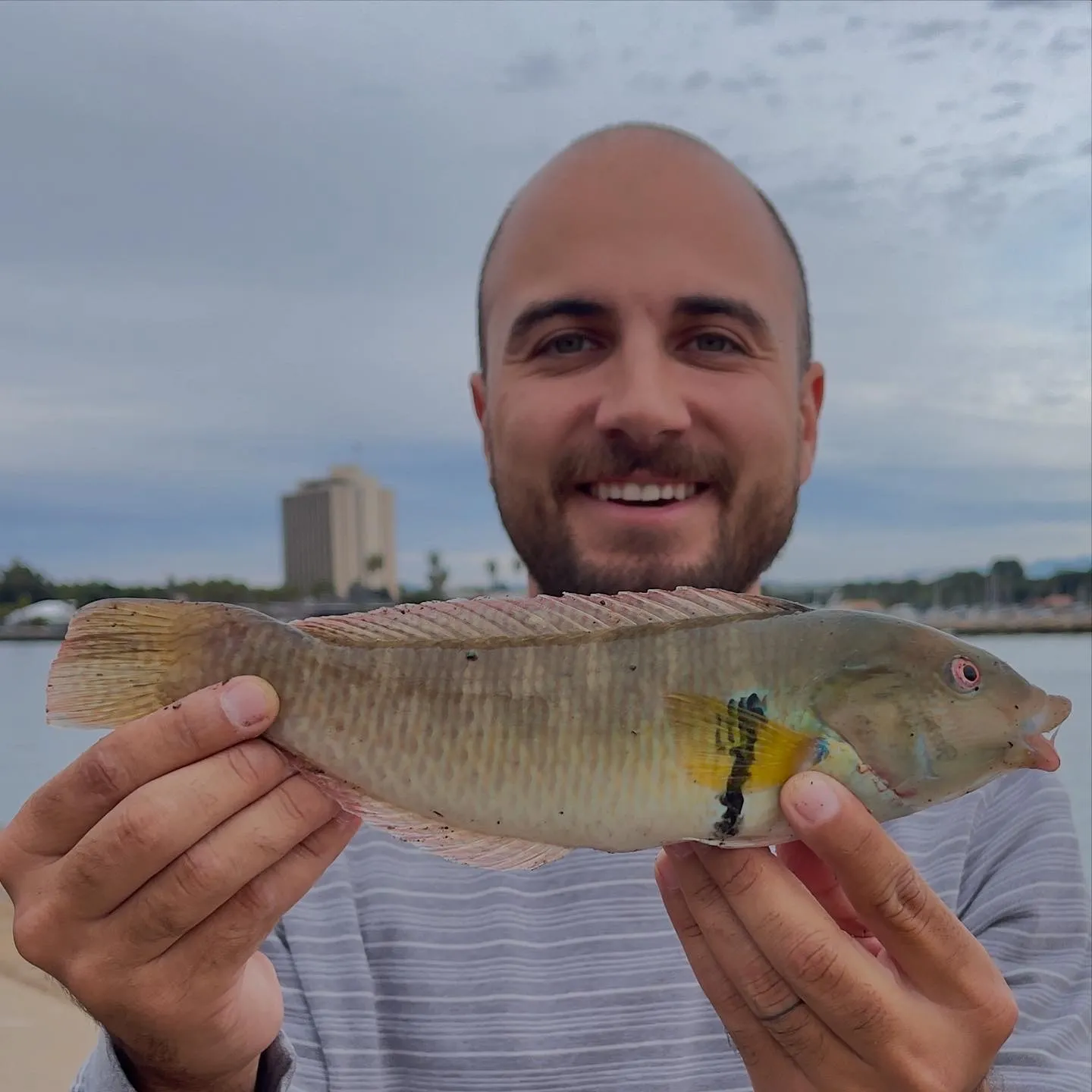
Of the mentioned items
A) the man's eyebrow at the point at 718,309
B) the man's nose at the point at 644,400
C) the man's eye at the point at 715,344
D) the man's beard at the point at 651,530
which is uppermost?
the man's eyebrow at the point at 718,309

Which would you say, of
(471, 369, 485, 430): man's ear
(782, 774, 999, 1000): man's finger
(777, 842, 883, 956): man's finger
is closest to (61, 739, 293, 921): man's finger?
(782, 774, 999, 1000): man's finger

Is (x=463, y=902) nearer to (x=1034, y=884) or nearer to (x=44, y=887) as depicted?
(x=44, y=887)

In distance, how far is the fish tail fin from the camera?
171 cm

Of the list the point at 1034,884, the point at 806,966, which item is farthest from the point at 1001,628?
the point at 806,966

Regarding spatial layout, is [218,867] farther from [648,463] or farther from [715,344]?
[715,344]

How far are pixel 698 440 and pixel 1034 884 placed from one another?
173cm

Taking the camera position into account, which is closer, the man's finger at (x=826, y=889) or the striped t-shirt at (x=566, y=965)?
the man's finger at (x=826, y=889)

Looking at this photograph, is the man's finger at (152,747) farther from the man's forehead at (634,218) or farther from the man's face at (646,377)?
the man's forehead at (634,218)

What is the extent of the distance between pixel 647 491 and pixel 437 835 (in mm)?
1704

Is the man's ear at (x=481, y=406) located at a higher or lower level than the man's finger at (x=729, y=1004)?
higher

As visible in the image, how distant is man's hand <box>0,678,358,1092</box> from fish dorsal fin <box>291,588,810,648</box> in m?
0.24

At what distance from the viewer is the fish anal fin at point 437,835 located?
66.2 inches

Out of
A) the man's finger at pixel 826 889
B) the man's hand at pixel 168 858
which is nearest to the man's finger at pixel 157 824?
the man's hand at pixel 168 858

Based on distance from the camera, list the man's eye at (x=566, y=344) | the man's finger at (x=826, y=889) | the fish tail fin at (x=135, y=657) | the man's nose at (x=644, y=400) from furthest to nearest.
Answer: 1. the man's eye at (x=566, y=344)
2. the man's nose at (x=644, y=400)
3. the man's finger at (x=826, y=889)
4. the fish tail fin at (x=135, y=657)
